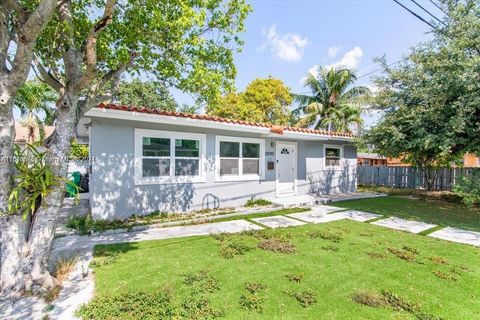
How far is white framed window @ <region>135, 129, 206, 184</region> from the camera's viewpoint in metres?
7.67

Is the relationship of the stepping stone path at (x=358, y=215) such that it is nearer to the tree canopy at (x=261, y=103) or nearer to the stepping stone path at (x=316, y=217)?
the stepping stone path at (x=316, y=217)

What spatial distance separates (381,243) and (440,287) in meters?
2.02

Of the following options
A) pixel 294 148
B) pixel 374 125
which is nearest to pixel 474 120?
pixel 374 125


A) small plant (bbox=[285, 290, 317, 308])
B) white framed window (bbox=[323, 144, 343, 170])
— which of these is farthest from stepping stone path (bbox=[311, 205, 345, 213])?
small plant (bbox=[285, 290, 317, 308])

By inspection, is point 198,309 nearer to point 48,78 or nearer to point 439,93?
point 48,78

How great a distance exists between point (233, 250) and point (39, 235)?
3189 millimetres

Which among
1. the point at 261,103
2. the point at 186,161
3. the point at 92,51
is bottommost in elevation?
the point at 186,161

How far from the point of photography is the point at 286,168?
11.8 m

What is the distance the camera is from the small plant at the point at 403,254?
4.82 m

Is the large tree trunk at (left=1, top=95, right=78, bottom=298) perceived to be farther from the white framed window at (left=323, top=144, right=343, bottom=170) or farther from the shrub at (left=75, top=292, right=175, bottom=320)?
the white framed window at (left=323, top=144, right=343, bottom=170)

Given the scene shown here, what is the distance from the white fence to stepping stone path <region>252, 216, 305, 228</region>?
462 inches

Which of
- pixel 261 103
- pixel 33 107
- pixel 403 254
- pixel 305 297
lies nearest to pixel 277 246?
pixel 305 297

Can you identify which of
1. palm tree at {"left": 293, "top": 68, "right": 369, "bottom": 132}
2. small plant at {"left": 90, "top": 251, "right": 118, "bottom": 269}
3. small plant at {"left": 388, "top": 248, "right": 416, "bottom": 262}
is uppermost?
palm tree at {"left": 293, "top": 68, "right": 369, "bottom": 132}

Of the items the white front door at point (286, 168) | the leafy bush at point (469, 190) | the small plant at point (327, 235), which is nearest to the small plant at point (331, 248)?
the small plant at point (327, 235)
